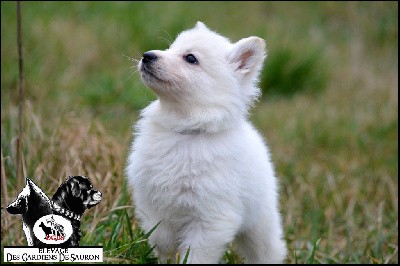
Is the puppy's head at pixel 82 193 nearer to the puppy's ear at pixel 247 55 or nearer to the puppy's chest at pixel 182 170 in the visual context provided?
the puppy's chest at pixel 182 170

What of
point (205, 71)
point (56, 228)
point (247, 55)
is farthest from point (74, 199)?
point (247, 55)

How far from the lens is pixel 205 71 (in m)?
3.88

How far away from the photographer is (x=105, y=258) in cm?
362

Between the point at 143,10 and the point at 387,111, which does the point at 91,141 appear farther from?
the point at 387,111

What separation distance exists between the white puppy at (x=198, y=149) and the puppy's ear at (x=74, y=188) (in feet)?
1.91

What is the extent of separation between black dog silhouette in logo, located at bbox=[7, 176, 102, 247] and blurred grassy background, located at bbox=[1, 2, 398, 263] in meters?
0.47

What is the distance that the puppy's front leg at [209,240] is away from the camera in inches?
147

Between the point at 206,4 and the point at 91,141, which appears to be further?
the point at 206,4

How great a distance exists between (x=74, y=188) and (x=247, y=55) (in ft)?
4.36

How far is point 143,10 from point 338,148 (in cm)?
325

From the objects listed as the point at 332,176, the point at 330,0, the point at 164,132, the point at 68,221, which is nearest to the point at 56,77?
the point at 332,176

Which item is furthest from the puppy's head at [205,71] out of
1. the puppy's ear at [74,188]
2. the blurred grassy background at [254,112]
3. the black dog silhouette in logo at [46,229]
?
the black dog silhouette in logo at [46,229]

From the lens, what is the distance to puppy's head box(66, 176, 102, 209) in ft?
10.9

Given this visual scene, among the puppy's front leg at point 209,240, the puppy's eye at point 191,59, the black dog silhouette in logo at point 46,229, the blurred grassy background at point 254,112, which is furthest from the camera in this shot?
the blurred grassy background at point 254,112
